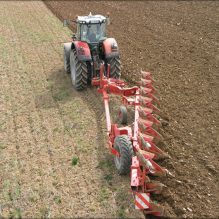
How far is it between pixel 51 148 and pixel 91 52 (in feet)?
11.3

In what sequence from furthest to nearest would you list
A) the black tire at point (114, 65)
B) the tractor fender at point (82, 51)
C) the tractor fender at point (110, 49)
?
1. the black tire at point (114, 65)
2. the tractor fender at point (110, 49)
3. the tractor fender at point (82, 51)

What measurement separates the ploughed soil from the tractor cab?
1.76m

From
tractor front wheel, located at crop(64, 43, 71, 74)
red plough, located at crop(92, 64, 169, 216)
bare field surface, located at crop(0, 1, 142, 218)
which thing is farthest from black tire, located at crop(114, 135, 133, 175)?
tractor front wheel, located at crop(64, 43, 71, 74)

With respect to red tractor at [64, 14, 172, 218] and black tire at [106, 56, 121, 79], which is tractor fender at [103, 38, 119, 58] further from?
black tire at [106, 56, 121, 79]

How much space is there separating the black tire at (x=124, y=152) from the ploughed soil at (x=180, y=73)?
32 cm

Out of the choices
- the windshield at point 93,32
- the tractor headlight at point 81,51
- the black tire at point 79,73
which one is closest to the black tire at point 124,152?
the black tire at point 79,73

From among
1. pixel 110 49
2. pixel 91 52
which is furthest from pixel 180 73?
Result: pixel 91 52

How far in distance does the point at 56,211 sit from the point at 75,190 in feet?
1.91

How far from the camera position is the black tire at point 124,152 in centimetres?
631

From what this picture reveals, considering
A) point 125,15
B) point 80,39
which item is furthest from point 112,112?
point 125,15

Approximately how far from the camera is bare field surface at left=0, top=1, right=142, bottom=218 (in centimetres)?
621

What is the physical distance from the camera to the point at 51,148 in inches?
304

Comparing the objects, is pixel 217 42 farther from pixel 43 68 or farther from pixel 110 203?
pixel 110 203

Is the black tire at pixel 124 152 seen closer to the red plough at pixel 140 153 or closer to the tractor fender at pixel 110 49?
the red plough at pixel 140 153
